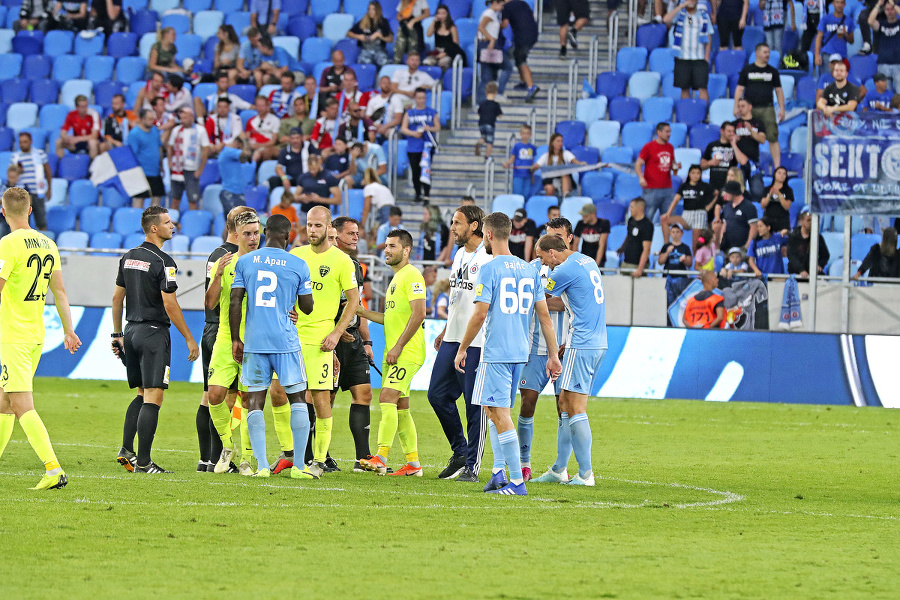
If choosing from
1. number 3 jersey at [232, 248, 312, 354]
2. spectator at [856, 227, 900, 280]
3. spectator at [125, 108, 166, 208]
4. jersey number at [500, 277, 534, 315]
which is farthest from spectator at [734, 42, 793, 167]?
number 3 jersey at [232, 248, 312, 354]

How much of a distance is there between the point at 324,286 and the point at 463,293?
3.99 feet

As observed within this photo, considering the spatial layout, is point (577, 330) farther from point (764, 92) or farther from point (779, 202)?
point (764, 92)

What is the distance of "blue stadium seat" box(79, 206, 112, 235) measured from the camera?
26594 mm

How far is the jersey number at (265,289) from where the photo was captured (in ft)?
34.2

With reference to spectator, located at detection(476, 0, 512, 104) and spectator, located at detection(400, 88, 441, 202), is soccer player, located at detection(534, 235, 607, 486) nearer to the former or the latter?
spectator, located at detection(400, 88, 441, 202)

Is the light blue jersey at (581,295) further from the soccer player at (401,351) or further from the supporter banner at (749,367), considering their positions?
the supporter banner at (749,367)

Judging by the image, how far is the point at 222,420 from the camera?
11195 mm

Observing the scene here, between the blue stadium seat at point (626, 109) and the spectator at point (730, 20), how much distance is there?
7.35 ft

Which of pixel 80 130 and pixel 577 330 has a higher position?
pixel 80 130

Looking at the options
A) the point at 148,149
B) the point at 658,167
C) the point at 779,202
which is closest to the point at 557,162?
the point at 658,167

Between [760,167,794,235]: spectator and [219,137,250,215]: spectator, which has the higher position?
[219,137,250,215]: spectator

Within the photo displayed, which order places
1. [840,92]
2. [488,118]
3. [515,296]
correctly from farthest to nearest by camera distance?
[488,118] < [840,92] < [515,296]

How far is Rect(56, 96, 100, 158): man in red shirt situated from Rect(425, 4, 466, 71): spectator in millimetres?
7214

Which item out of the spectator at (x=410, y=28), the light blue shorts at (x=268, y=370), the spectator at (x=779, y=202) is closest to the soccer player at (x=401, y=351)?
the light blue shorts at (x=268, y=370)
